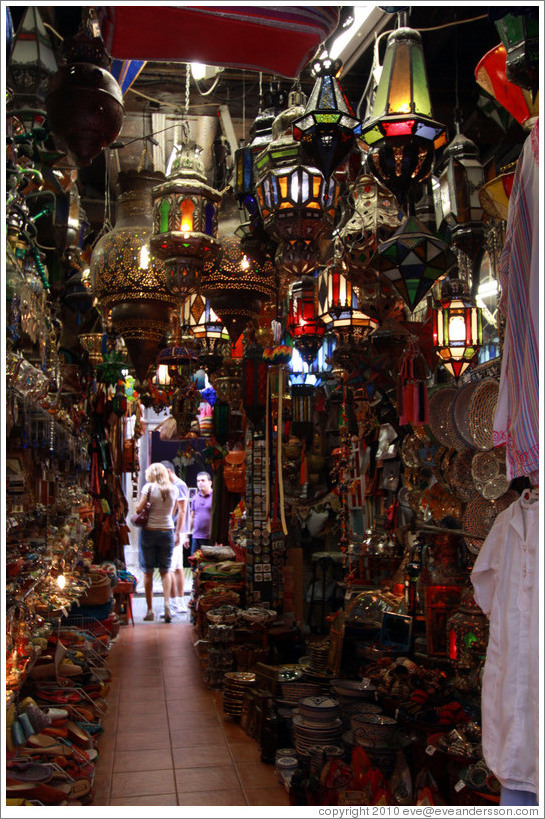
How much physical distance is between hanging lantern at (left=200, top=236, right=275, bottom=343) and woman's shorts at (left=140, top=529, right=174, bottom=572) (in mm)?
7028

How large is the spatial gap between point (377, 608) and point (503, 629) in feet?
8.87

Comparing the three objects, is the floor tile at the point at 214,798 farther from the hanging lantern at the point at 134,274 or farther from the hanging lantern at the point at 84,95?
the hanging lantern at the point at 84,95

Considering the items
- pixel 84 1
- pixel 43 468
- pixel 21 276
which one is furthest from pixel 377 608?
pixel 84 1

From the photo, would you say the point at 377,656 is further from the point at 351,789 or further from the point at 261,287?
the point at 261,287

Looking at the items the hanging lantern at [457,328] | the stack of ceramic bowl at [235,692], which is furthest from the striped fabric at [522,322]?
the stack of ceramic bowl at [235,692]

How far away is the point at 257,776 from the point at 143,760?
677 mm

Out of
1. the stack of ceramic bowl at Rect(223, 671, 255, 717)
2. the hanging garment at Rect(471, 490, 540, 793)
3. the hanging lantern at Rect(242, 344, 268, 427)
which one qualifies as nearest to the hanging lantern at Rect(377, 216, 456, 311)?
the hanging garment at Rect(471, 490, 540, 793)

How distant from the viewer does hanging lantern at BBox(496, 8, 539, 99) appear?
4.33ft

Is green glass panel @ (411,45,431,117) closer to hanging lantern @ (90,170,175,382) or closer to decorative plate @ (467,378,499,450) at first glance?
hanging lantern @ (90,170,175,382)

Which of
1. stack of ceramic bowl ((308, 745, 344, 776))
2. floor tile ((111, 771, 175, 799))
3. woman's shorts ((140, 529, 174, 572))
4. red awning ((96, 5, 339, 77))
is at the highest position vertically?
red awning ((96, 5, 339, 77))

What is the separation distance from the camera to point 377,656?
420 centimetres

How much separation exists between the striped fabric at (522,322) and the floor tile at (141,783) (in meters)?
3.00

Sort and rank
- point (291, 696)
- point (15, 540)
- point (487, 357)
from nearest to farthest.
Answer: point (15, 540) < point (487, 357) < point (291, 696)

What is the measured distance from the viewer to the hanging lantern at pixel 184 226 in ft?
7.18
